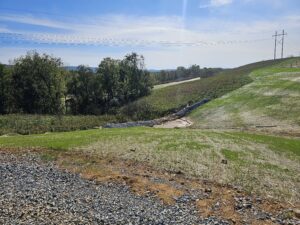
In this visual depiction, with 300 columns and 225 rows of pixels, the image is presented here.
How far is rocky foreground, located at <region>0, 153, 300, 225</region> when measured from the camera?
14367 mm

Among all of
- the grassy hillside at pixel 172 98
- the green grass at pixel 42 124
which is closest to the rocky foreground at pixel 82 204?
the green grass at pixel 42 124

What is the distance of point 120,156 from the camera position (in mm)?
23656

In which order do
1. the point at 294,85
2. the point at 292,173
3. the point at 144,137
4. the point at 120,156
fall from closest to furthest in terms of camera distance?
the point at 292,173
the point at 120,156
the point at 144,137
the point at 294,85

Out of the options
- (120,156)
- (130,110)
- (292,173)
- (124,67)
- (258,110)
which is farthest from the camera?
(124,67)

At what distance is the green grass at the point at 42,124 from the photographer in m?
38.5

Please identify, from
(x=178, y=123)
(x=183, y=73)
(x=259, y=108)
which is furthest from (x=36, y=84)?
(x=183, y=73)

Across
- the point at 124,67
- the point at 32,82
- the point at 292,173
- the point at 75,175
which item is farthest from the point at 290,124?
the point at 32,82

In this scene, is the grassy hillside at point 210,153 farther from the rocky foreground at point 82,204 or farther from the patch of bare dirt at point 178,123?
the patch of bare dirt at point 178,123

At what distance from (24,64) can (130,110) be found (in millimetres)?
22180

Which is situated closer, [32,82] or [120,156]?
[120,156]

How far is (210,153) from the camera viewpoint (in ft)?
79.8

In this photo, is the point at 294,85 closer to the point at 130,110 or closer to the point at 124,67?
the point at 130,110

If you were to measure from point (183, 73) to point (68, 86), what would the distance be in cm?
7622

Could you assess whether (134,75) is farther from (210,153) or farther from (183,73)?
(183,73)
